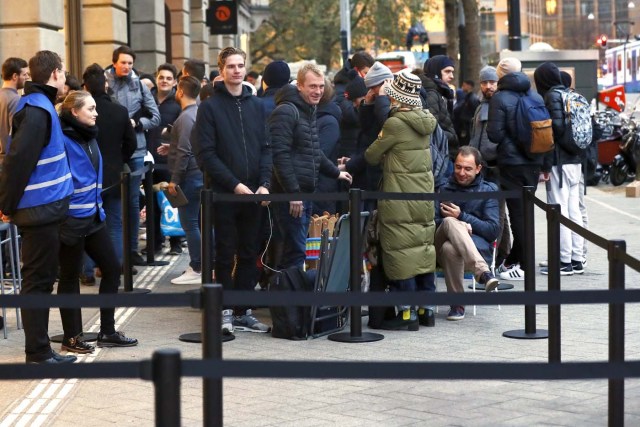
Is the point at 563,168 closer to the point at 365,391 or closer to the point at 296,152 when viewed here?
the point at 296,152

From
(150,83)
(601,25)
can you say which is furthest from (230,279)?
(601,25)

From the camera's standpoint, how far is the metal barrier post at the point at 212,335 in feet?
14.7

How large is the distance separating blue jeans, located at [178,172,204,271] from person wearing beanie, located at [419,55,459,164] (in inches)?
87.9

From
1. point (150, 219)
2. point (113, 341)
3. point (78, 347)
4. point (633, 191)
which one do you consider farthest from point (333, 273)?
point (633, 191)

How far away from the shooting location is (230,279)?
9.52 m

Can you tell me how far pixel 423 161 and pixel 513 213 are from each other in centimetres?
295

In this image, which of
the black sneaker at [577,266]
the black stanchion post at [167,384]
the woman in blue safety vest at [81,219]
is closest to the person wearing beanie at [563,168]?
the black sneaker at [577,266]

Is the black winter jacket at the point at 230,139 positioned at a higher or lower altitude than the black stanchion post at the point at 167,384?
higher

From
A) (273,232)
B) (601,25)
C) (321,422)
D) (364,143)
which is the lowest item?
(321,422)

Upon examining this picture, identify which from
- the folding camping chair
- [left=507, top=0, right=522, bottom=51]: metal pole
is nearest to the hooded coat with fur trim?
the folding camping chair

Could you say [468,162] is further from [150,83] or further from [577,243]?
[150,83]

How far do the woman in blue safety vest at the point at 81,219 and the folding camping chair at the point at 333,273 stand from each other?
55.9 inches

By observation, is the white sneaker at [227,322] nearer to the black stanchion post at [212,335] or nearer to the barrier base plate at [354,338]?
the barrier base plate at [354,338]

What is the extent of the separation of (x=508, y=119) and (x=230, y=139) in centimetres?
356
